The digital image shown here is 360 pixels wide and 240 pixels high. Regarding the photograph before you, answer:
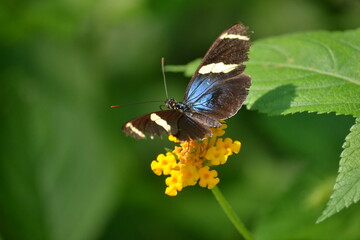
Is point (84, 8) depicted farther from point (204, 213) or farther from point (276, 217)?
point (276, 217)

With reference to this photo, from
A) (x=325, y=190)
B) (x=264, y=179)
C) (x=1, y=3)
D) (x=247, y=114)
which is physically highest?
(x=1, y=3)

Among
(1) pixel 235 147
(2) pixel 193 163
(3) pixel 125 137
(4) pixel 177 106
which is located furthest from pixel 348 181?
(3) pixel 125 137

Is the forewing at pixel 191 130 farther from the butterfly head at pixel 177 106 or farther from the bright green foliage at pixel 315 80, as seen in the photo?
the bright green foliage at pixel 315 80

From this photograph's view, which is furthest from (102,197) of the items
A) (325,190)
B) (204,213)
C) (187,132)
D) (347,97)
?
(347,97)

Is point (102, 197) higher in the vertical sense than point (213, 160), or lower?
higher

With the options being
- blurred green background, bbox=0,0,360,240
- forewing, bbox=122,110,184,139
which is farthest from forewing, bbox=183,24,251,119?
blurred green background, bbox=0,0,360,240
